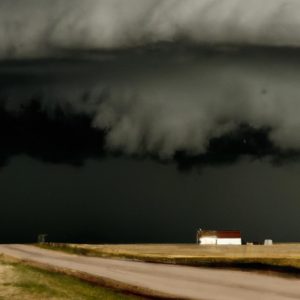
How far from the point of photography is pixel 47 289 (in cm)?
4472

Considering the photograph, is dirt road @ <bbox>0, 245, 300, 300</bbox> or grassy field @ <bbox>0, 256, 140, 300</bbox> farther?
dirt road @ <bbox>0, 245, 300, 300</bbox>

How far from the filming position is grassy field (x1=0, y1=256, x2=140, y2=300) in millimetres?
40750

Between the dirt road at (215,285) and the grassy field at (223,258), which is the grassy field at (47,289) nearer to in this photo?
the dirt road at (215,285)

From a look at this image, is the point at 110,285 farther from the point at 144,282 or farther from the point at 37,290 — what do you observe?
the point at 37,290

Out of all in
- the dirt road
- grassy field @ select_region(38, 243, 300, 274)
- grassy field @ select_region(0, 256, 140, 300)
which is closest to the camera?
grassy field @ select_region(0, 256, 140, 300)

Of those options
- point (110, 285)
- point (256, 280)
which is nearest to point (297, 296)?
point (256, 280)

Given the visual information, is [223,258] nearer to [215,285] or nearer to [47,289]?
[215,285]

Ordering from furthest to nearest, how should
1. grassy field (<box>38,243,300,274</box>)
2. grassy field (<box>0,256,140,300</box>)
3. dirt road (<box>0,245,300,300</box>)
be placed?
1. grassy field (<box>38,243,300,274</box>)
2. dirt road (<box>0,245,300,300</box>)
3. grassy field (<box>0,256,140,300</box>)

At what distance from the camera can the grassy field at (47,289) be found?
40750 millimetres

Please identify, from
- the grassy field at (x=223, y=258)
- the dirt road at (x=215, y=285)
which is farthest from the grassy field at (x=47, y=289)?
A: the grassy field at (x=223, y=258)

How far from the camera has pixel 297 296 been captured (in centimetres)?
4578

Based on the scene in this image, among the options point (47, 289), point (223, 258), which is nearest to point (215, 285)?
point (47, 289)

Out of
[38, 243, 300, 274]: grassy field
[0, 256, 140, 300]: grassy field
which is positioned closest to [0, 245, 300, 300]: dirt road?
[0, 256, 140, 300]: grassy field

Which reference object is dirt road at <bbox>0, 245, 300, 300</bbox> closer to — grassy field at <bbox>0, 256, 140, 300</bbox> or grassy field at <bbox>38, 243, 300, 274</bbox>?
grassy field at <bbox>0, 256, 140, 300</bbox>
